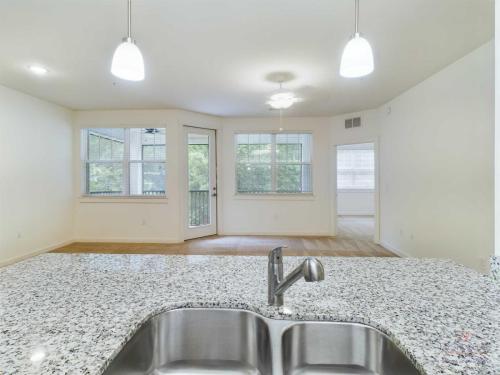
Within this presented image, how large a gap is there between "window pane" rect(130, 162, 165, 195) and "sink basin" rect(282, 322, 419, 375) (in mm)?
5039

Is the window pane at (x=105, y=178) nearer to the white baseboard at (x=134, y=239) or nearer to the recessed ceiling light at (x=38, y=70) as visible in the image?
the white baseboard at (x=134, y=239)

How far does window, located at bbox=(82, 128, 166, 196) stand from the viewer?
562cm

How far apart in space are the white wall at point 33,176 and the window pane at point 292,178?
4245 millimetres

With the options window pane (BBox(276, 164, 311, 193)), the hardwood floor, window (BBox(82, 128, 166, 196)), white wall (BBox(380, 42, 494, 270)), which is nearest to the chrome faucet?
white wall (BBox(380, 42, 494, 270))

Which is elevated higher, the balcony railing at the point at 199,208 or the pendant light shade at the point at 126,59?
the pendant light shade at the point at 126,59

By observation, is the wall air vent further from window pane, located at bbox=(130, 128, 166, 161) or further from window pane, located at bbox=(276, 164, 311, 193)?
window pane, located at bbox=(130, 128, 166, 161)

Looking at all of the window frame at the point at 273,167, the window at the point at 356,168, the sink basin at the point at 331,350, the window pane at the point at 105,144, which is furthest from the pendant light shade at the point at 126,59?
the window at the point at 356,168

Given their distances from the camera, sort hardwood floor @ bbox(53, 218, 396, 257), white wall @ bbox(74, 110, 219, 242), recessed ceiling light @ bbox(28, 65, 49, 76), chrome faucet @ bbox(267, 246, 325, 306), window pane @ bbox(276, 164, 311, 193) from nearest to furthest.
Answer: chrome faucet @ bbox(267, 246, 325, 306)
recessed ceiling light @ bbox(28, 65, 49, 76)
hardwood floor @ bbox(53, 218, 396, 257)
white wall @ bbox(74, 110, 219, 242)
window pane @ bbox(276, 164, 311, 193)

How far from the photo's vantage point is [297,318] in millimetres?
900

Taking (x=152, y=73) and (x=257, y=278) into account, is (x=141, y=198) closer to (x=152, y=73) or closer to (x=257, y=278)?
(x=152, y=73)

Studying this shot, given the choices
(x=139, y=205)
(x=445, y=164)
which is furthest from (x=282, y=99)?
(x=139, y=205)

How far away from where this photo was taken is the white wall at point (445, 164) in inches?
111

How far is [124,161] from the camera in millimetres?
5645

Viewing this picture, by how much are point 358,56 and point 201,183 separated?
485 centimetres
